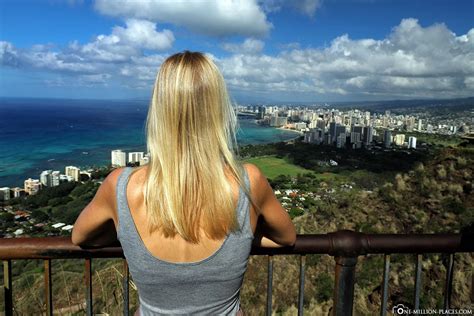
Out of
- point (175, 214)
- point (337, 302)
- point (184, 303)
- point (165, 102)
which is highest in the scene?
point (165, 102)

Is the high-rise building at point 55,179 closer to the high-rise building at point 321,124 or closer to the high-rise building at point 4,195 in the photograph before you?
the high-rise building at point 4,195

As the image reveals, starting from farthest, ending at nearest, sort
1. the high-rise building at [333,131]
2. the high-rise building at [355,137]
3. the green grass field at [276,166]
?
1. the high-rise building at [333,131]
2. the high-rise building at [355,137]
3. the green grass field at [276,166]

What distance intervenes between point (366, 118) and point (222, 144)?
3849 cm

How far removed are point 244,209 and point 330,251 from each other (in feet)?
2.12

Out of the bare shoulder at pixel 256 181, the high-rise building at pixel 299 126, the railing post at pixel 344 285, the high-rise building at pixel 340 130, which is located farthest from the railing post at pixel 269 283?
the high-rise building at pixel 299 126

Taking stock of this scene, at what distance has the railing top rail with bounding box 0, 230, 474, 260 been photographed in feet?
5.09

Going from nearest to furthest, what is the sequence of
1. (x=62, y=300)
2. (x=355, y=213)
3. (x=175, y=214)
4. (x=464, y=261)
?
(x=175, y=214) < (x=62, y=300) < (x=464, y=261) < (x=355, y=213)

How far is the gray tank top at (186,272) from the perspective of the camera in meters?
1.21

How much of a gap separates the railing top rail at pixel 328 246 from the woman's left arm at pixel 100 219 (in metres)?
0.09

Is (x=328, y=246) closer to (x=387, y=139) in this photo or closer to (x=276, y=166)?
(x=276, y=166)

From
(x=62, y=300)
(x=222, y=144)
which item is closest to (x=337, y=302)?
(x=222, y=144)

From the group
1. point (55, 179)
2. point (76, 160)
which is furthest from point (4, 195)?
point (76, 160)

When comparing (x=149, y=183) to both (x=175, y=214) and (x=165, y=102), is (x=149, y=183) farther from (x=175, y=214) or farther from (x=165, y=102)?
(x=165, y=102)

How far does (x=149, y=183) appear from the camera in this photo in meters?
1.17
